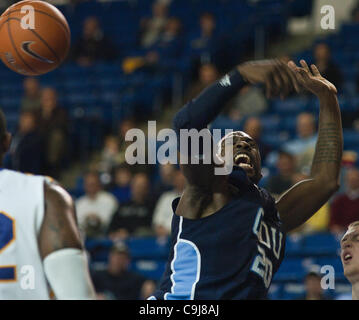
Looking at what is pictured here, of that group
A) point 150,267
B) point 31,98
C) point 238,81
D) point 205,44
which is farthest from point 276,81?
point 31,98

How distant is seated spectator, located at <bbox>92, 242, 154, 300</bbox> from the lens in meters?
6.93

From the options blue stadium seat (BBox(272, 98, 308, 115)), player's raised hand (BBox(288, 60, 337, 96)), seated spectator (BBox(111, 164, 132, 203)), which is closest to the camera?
player's raised hand (BBox(288, 60, 337, 96))

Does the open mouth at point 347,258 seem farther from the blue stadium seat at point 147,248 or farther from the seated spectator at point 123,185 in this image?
the seated spectator at point 123,185

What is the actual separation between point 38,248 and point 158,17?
30.1 feet

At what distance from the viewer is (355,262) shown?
146 inches

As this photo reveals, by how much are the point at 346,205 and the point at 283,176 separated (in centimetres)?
64

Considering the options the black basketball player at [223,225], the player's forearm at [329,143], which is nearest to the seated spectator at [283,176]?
the player's forearm at [329,143]

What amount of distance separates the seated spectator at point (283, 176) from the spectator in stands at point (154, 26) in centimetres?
468

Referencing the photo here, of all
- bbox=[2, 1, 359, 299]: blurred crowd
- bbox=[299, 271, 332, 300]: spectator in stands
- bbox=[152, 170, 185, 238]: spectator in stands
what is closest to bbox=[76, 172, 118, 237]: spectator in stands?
bbox=[2, 1, 359, 299]: blurred crowd

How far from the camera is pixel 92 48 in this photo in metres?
11.6

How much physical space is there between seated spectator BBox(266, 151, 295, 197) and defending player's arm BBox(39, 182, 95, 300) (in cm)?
445

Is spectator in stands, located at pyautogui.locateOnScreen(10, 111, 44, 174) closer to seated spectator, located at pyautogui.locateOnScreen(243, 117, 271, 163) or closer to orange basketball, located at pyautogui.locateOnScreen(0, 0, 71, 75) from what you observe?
seated spectator, located at pyautogui.locateOnScreen(243, 117, 271, 163)

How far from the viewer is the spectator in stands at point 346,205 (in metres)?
6.79
